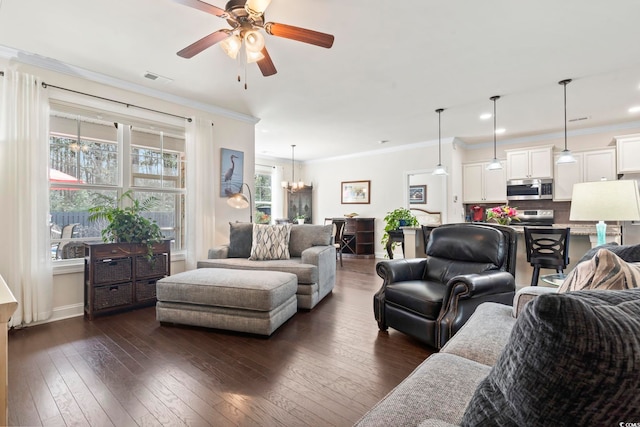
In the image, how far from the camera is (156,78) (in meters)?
3.43

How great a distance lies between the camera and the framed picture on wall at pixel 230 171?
4492 millimetres

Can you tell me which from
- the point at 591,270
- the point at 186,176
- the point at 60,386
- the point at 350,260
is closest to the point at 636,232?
the point at 350,260

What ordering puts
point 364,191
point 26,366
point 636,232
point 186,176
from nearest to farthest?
point 26,366 < point 186,176 < point 636,232 < point 364,191

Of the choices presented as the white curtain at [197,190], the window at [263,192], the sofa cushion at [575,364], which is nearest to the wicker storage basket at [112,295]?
the white curtain at [197,190]

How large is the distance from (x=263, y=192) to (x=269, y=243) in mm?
4329

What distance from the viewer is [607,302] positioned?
0.59 meters

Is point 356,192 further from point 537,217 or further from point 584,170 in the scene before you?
point 584,170

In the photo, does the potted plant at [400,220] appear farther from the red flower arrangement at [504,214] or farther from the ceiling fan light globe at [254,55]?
the ceiling fan light globe at [254,55]

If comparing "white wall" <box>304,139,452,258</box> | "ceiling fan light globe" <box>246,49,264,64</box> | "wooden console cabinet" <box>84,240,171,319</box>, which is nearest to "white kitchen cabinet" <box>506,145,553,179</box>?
"white wall" <box>304,139,452,258</box>

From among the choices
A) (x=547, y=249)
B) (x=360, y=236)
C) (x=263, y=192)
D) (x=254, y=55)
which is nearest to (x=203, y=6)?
(x=254, y=55)

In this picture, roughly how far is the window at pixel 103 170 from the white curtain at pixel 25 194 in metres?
0.25

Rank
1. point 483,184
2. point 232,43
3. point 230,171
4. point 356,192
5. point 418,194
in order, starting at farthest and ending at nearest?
point 356,192 < point 418,194 < point 483,184 < point 230,171 < point 232,43

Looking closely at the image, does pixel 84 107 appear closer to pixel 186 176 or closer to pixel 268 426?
pixel 186 176

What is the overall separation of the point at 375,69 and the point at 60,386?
362 cm
